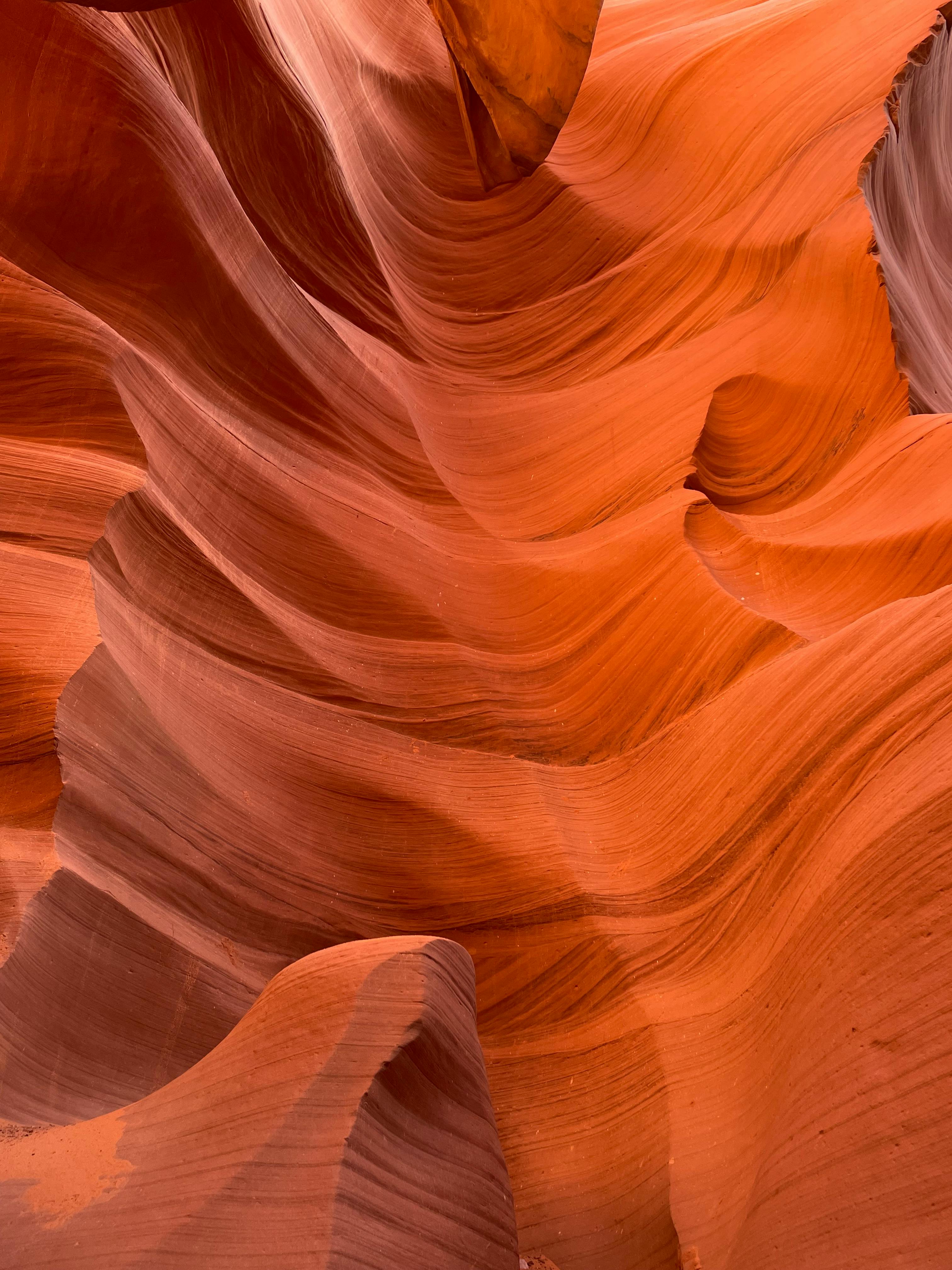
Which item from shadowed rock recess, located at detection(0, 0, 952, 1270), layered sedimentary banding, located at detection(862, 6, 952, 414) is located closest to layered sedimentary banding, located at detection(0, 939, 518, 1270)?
shadowed rock recess, located at detection(0, 0, 952, 1270)

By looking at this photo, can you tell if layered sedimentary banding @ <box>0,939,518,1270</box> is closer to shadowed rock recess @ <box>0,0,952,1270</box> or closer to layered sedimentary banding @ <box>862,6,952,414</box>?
shadowed rock recess @ <box>0,0,952,1270</box>

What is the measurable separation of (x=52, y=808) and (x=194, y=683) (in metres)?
0.27

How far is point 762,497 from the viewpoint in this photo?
181 centimetres

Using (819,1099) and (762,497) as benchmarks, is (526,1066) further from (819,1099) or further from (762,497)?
(762,497)

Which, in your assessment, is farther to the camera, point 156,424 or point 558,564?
point 558,564

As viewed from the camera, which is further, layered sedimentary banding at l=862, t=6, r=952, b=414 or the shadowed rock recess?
layered sedimentary banding at l=862, t=6, r=952, b=414

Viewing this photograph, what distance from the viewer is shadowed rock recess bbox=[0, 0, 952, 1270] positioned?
0.96 m

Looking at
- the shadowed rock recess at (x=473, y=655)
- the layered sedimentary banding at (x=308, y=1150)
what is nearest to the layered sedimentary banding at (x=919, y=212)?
the shadowed rock recess at (x=473, y=655)

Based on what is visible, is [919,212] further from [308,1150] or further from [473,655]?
[308,1150]

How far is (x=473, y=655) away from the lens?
1663 millimetres

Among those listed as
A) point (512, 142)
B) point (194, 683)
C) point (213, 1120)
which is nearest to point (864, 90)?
point (512, 142)

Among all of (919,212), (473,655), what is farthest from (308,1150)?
(919,212)

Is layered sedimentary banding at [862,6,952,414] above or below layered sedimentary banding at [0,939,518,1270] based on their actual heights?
above

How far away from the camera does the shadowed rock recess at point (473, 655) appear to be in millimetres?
963
